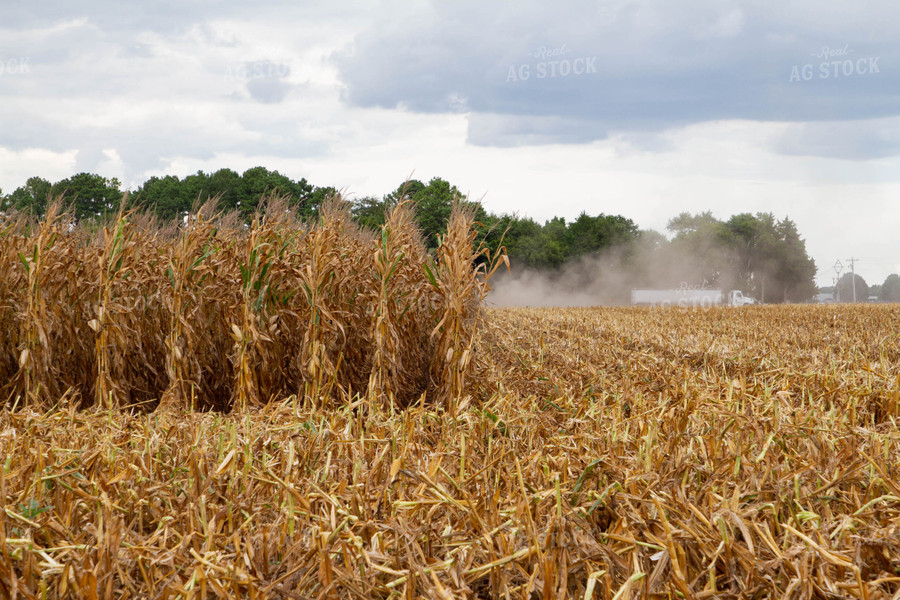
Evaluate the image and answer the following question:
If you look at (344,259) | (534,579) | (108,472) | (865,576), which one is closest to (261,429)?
(108,472)

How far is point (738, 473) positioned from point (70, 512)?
145 inches

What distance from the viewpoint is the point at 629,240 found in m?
74.6

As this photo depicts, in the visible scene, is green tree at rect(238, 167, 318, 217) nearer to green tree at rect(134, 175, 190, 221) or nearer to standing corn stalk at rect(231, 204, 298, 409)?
green tree at rect(134, 175, 190, 221)

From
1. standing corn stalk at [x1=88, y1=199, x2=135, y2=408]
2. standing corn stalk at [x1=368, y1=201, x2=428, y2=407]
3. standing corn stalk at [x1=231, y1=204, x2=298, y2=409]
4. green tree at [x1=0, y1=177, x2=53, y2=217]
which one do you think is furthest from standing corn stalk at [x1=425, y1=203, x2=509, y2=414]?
green tree at [x1=0, y1=177, x2=53, y2=217]

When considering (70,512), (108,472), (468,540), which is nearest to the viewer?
(468,540)

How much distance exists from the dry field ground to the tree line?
4265 centimetres

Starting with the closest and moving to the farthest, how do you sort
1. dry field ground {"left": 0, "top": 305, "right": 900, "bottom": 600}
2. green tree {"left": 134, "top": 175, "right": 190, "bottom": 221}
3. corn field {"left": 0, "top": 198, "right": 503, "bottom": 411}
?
1. dry field ground {"left": 0, "top": 305, "right": 900, "bottom": 600}
2. corn field {"left": 0, "top": 198, "right": 503, "bottom": 411}
3. green tree {"left": 134, "top": 175, "right": 190, "bottom": 221}

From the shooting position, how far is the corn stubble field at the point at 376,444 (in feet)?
9.84

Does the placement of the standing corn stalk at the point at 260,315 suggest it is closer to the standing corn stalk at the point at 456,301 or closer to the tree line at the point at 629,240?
the standing corn stalk at the point at 456,301

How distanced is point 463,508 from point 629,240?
7414cm

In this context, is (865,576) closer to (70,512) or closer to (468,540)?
(468,540)

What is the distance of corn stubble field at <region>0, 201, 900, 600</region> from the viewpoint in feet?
9.84

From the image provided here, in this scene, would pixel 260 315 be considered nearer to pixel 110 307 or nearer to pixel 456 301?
pixel 110 307

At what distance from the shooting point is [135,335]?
7980 millimetres
